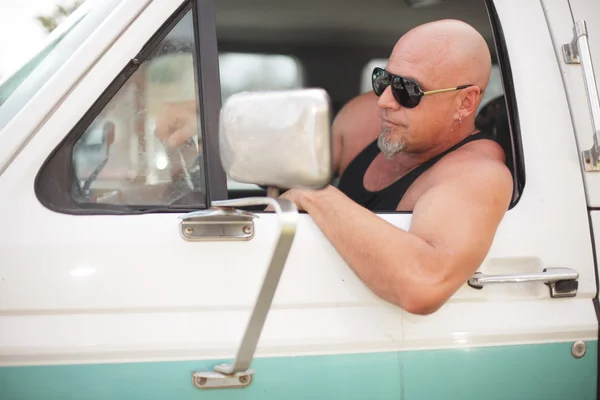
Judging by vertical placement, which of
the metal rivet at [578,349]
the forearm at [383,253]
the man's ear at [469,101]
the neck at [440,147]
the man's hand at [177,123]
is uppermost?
the man's hand at [177,123]

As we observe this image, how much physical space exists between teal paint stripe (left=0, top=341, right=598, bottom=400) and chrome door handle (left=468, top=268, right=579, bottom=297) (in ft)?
0.48

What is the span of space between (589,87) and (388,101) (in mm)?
616

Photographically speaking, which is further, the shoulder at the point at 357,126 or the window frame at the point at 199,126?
the shoulder at the point at 357,126

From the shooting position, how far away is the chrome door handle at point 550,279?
1723mm

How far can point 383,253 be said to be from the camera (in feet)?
5.46

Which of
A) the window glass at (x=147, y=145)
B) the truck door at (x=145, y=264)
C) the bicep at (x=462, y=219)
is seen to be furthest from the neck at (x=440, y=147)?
the window glass at (x=147, y=145)

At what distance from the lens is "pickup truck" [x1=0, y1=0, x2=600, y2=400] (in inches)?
60.1

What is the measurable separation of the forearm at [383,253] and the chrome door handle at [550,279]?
144 mm

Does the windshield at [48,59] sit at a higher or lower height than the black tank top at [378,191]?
higher

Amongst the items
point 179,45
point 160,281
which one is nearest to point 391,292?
point 160,281

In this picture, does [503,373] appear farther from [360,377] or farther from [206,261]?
[206,261]

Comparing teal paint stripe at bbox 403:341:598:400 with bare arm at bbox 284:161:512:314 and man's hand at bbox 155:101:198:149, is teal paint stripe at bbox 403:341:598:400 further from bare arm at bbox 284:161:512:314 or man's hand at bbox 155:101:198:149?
man's hand at bbox 155:101:198:149

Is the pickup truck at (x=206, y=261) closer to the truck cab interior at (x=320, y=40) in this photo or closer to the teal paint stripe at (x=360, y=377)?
the teal paint stripe at (x=360, y=377)

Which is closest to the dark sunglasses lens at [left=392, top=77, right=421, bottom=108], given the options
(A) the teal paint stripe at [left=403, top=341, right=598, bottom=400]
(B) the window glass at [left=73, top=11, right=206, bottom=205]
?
(B) the window glass at [left=73, top=11, right=206, bottom=205]
